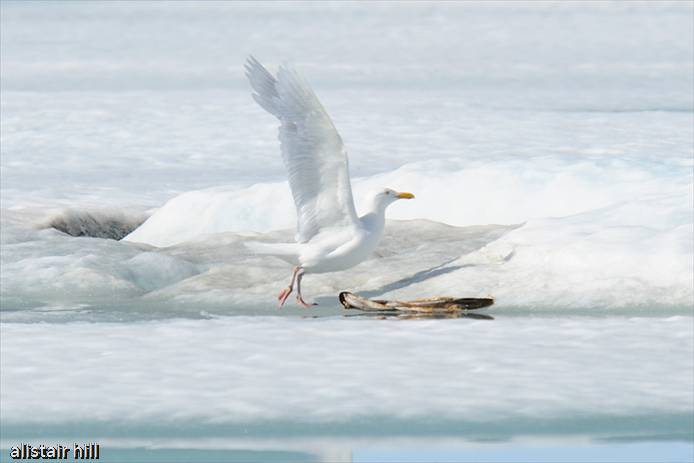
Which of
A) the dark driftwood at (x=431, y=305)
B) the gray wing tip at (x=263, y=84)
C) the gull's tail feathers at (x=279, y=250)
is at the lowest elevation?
the dark driftwood at (x=431, y=305)

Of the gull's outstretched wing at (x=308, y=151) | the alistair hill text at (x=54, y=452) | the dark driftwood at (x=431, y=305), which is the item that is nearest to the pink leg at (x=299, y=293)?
the gull's outstretched wing at (x=308, y=151)

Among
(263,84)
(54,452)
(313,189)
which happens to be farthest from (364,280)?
(54,452)

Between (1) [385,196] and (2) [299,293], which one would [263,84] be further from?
(2) [299,293]

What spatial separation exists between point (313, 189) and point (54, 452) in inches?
108

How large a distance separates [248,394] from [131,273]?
2.80 meters

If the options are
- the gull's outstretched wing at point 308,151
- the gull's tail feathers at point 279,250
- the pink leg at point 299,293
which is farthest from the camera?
the gull's tail feathers at point 279,250

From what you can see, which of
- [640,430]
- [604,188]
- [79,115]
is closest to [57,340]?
[640,430]

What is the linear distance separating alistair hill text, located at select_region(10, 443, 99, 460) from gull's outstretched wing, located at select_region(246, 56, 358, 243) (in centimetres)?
261

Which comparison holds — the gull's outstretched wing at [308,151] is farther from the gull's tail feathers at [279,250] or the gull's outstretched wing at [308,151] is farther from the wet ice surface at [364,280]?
the wet ice surface at [364,280]

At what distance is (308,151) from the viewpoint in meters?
6.89

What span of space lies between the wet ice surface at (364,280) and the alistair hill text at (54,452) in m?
0.10

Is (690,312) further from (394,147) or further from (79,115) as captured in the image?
(79,115)

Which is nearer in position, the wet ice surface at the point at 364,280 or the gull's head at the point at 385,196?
the wet ice surface at the point at 364,280

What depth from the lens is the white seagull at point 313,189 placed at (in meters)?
6.85
